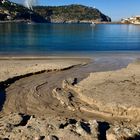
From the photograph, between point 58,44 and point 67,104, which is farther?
point 58,44

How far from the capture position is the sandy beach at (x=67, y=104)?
18344 mm

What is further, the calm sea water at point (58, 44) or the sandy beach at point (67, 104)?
the calm sea water at point (58, 44)

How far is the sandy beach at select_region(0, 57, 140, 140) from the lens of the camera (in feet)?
60.2

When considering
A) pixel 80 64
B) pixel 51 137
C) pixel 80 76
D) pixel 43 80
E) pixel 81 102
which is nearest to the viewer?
pixel 51 137

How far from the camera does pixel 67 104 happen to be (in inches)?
989

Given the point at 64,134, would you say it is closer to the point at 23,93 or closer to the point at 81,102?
the point at 81,102

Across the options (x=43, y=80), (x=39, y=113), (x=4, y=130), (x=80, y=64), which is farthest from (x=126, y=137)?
(x=80, y=64)

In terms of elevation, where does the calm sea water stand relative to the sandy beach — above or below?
below

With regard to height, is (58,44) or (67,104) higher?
(67,104)

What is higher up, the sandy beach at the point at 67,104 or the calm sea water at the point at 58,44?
the sandy beach at the point at 67,104

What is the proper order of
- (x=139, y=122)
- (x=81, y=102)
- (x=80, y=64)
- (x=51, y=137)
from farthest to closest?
1. (x=80, y=64)
2. (x=81, y=102)
3. (x=139, y=122)
4. (x=51, y=137)

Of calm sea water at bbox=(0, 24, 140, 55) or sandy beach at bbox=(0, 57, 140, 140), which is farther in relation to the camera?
calm sea water at bbox=(0, 24, 140, 55)

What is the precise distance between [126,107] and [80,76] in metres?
12.3

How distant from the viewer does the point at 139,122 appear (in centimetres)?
2191
